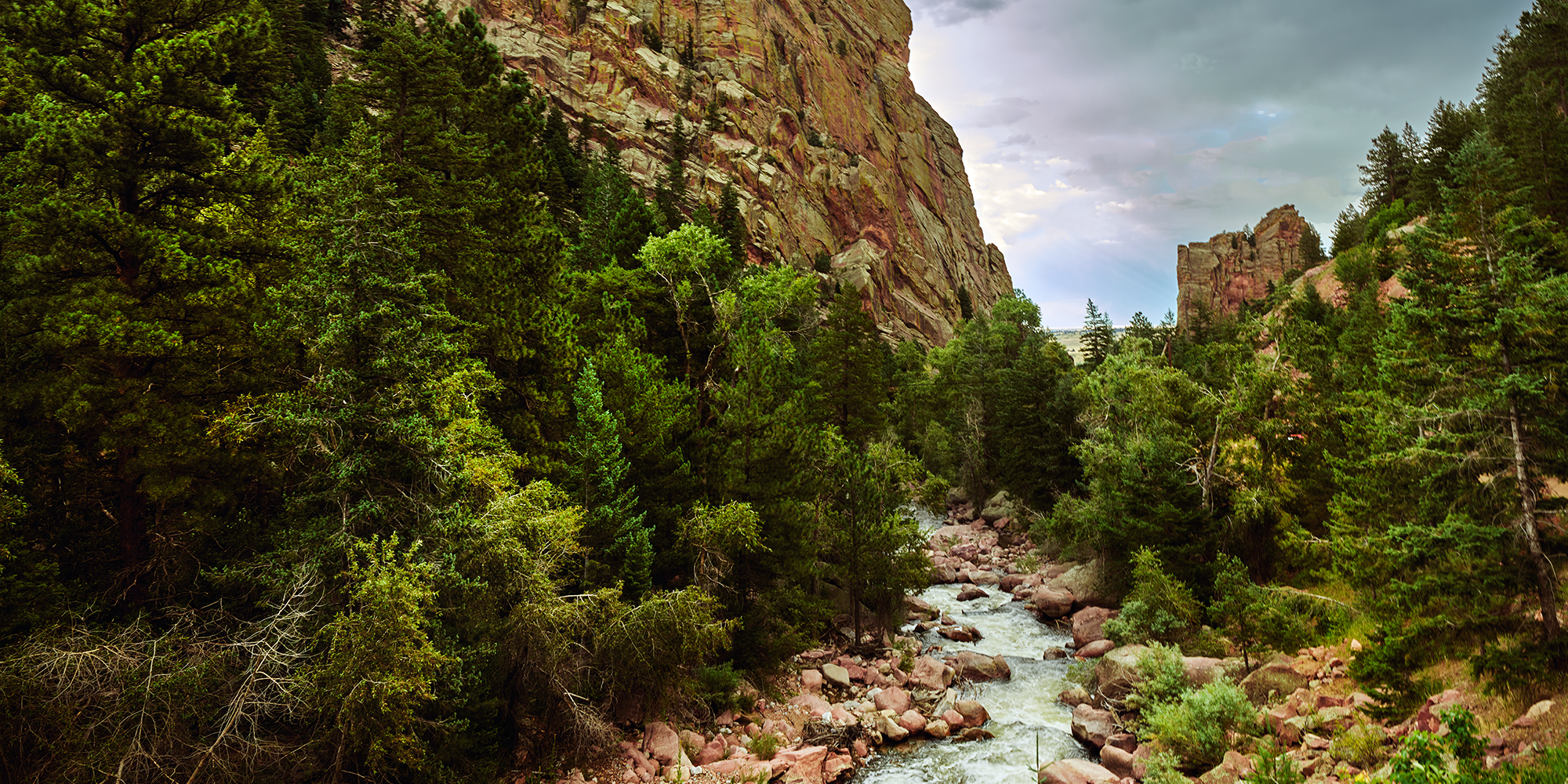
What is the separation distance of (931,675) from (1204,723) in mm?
7737

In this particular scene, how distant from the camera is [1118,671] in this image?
17656mm

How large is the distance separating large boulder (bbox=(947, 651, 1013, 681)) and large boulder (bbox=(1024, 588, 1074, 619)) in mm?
6245

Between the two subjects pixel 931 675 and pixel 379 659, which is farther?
pixel 931 675

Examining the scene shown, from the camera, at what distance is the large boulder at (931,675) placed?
19578 millimetres

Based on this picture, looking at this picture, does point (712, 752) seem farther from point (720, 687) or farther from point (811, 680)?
point (811, 680)

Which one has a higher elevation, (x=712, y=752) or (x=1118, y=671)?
(x=1118, y=671)

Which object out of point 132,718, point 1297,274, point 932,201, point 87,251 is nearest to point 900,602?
point 132,718

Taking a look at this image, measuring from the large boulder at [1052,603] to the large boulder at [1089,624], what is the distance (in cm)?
160

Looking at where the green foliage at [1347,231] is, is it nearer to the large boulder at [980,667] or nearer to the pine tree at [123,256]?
the large boulder at [980,667]

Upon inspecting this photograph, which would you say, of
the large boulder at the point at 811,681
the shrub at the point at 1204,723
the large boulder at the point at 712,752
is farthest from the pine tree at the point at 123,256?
the shrub at the point at 1204,723

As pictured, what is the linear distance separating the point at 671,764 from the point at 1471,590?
1502 cm

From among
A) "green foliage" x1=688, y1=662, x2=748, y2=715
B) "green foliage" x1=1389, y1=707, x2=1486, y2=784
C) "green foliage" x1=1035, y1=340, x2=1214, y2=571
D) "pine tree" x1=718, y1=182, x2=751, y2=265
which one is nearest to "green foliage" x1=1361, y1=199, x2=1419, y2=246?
"green foliage" x1=1035, y1=340, x2=1214, y2=571

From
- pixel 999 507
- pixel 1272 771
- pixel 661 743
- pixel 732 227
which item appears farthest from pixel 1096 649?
pixel 732 227

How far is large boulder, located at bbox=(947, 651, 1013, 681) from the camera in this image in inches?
806
